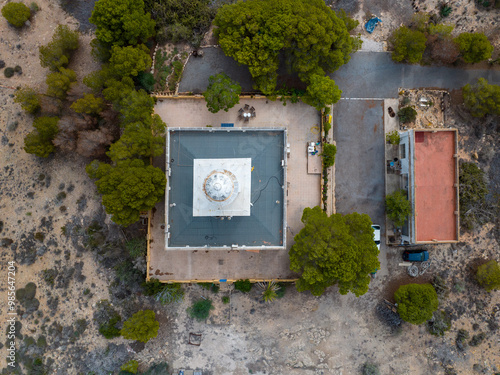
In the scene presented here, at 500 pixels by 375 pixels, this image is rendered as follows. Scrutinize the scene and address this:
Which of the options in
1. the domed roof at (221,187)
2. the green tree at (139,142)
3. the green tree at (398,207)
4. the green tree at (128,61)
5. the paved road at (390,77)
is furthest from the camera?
the paved road at (390,77)

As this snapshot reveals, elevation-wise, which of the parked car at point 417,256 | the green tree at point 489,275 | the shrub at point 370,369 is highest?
the parked car at point 417,256

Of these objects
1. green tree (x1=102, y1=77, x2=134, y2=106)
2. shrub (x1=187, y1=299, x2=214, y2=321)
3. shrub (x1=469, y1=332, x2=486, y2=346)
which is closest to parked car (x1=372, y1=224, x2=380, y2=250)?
shrub (x1=469, y1=332, x2=486, y2=346)

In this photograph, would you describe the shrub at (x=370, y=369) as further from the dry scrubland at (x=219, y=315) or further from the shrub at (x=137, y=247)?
the shrub at (x=137, y=247)

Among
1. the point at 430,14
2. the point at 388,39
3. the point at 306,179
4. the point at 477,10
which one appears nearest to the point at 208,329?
the point at 306,179

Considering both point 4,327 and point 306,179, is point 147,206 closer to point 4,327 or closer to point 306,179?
point 306,179

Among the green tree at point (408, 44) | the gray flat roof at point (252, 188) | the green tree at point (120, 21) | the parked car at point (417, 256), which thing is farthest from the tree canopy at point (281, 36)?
the parked car at point (417, 256)

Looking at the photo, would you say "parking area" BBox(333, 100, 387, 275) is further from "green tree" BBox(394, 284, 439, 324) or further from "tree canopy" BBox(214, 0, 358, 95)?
"tree canopy" BBox(214, 0, 358, 95)

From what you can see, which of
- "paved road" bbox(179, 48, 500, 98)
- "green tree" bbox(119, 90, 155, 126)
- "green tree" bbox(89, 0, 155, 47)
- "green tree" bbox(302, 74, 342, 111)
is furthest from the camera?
"paved road" bbox(179, 48, 500, 98)
